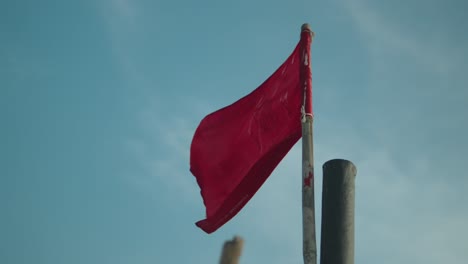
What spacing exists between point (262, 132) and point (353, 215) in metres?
4.51

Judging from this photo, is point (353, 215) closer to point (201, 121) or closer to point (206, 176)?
point (206, 176)

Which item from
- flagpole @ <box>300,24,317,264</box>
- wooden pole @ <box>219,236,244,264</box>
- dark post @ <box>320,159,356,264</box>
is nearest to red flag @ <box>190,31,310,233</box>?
flagpole @ <box>300,24,317,264</box>

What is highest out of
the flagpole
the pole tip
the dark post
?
the pole tip

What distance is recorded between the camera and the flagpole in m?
5.62

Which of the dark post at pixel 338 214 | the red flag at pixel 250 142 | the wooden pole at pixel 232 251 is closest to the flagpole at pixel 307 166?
the red flag at pixel 250 142

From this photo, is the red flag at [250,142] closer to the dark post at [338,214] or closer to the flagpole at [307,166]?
the flagpole at [307,166]

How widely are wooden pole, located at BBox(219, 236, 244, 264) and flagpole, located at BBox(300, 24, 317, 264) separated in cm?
101

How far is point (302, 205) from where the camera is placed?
6000 millimetres

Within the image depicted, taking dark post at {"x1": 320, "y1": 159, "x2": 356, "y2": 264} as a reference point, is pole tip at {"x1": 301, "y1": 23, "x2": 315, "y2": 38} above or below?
above

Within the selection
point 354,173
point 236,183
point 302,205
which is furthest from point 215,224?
point 354,173

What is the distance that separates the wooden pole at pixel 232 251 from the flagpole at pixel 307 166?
1.01 metres

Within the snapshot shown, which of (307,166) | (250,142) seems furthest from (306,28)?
(307,166)

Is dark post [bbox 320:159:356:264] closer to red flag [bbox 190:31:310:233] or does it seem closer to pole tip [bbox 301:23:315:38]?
red flag [bbox 190:31:310:233]

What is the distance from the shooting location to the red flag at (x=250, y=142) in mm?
7789
